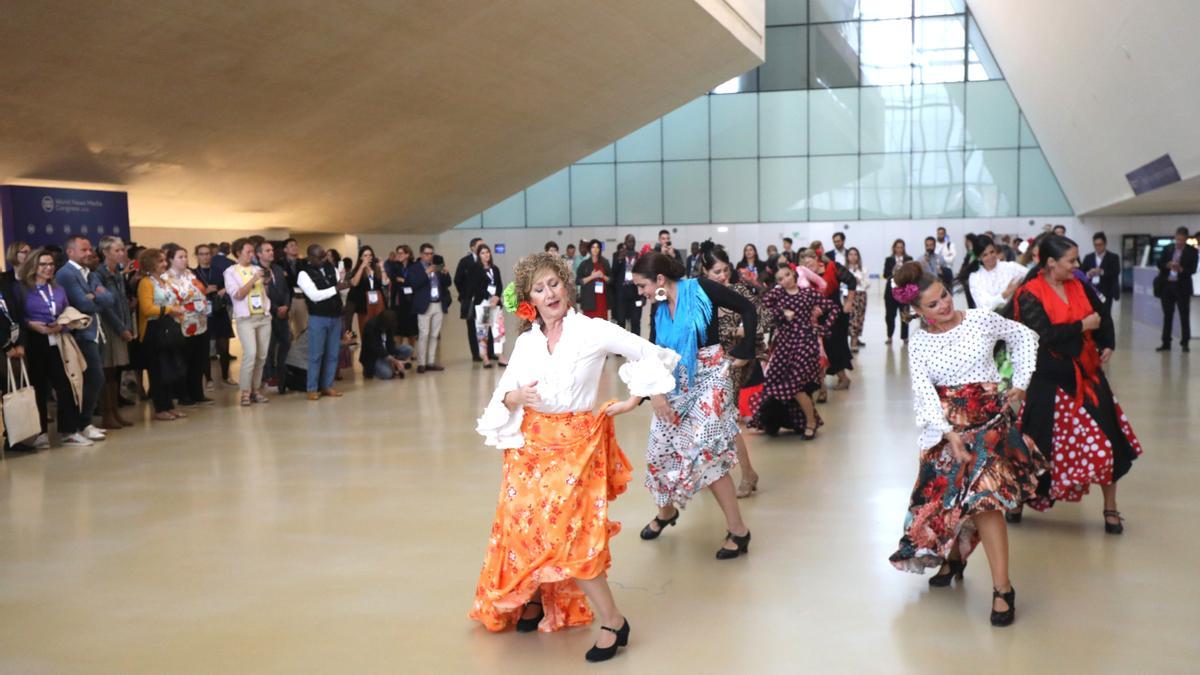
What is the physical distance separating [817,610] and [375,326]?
29.8 feet

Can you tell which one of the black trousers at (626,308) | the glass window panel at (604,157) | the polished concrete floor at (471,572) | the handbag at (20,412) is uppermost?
the glass window panel at (604,157)

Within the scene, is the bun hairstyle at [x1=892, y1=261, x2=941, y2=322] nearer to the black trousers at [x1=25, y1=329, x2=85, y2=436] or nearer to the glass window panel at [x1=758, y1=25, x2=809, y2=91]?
the black trousers at [x1=25, y1=329, x2=85, y2=436]

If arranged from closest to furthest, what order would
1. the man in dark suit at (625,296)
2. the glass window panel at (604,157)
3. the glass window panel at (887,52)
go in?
the man in dark suit at (625,296) → the glass window panel at (887,52) → the glass window panel at (604,157)

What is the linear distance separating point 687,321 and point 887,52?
26.5 meters

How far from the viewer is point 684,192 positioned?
30.4 metres

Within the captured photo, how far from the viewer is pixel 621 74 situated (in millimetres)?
19094

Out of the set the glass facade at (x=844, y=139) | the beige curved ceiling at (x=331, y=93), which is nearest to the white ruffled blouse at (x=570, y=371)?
the beige curved ceiling at (x=331, y=93)

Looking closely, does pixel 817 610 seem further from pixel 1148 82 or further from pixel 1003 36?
pixel 1003 36

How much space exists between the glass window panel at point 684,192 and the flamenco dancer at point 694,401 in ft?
83.1

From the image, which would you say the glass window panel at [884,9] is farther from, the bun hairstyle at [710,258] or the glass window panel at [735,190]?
the bun hairstyle at [710,258]

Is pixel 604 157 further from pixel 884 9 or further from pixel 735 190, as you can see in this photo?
pixel 884 9

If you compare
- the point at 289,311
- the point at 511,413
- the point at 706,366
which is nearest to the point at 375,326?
the point at 289,311

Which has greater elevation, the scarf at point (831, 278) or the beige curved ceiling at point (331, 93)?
the beige curved ceiling at point (331, 93)

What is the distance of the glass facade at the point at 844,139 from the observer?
28.8 metres
